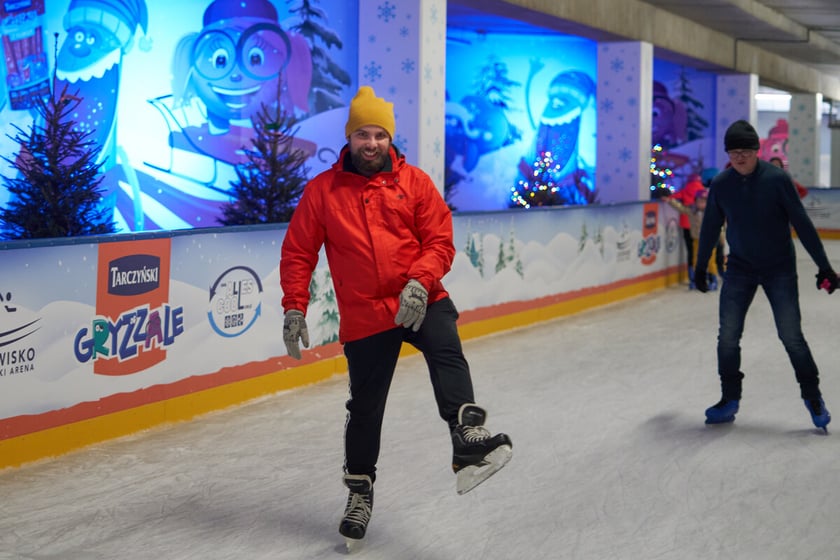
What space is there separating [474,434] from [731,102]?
17669mm

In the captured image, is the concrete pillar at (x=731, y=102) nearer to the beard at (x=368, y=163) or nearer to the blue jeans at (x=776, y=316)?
the blue jeans at (x=776, y=316)

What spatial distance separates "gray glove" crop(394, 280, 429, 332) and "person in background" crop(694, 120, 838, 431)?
2.43 metres

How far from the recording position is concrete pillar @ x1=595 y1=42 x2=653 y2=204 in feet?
46.3

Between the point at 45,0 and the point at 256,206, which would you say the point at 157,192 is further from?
the point at 45,0

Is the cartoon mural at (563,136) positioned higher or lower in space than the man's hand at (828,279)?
higher

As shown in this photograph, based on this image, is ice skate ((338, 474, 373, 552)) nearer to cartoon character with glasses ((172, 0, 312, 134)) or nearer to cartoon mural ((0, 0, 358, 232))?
cartoon mural ((0, 0, 358, 232))

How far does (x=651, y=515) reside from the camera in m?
4.08

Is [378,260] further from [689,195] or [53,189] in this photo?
[689,195]

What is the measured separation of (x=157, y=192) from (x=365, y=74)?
2.04m

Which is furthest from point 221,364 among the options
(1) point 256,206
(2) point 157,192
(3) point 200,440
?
(2) point 157,192

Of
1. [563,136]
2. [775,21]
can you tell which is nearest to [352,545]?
[563,136]

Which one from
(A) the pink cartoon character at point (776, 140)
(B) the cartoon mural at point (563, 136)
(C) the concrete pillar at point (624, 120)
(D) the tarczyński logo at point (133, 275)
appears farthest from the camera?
(A) the pink cartoon character at point (776, 140)

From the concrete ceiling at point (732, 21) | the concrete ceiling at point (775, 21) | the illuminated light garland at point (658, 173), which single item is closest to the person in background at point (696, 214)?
the concrete ceiling at point (732, 21)

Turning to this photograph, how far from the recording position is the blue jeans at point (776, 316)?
543 cm
